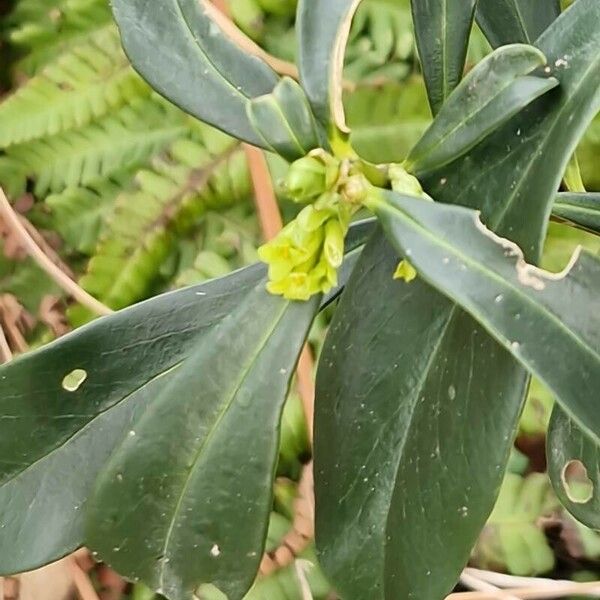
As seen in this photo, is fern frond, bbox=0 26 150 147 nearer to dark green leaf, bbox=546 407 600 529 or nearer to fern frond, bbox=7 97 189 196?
fern frond, bbox=7 97 189 196

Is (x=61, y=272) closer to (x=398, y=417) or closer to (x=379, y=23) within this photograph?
(x=379, y=23)

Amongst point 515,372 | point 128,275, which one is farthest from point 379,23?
point 515,372

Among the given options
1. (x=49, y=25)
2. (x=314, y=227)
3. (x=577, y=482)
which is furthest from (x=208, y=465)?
(x=49, y=25)

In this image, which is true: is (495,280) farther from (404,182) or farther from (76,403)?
(76,403)

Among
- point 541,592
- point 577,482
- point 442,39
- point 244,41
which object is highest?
point 442,39

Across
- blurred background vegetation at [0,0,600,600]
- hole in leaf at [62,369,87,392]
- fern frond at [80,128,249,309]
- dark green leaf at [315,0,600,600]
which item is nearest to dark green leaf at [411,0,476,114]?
dark green leaf at [315,0,600,600]

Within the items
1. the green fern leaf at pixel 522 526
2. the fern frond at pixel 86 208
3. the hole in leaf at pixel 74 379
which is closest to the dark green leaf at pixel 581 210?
the hole in leaf at pixel 74 379

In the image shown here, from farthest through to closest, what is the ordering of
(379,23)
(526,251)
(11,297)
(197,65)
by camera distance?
(11,297)
(379,23)
(197,65)
(526,251)
